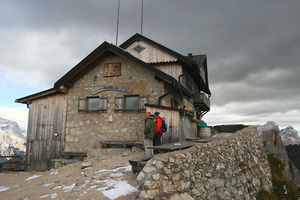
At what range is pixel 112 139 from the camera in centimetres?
1147

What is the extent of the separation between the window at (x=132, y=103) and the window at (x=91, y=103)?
49.0 inches

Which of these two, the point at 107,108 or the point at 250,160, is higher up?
the point at 107,108

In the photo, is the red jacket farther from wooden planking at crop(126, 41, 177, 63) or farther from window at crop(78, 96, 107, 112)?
wooden planking at crop(126, 41, 177, 63)

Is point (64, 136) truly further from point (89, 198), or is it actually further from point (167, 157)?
point (167, 157)

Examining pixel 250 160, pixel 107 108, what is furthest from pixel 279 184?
pixel 107 108

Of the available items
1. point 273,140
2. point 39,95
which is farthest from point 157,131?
point 273,140

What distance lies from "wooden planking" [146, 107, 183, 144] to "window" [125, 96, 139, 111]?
6.45 feet

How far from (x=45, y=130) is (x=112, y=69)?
5.41 meters

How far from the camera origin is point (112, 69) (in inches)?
482

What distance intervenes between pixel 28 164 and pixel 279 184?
13.6 metres

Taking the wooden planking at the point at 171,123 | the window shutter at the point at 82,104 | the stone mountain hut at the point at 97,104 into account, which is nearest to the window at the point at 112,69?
the stone mountain hut at the point at 97,104

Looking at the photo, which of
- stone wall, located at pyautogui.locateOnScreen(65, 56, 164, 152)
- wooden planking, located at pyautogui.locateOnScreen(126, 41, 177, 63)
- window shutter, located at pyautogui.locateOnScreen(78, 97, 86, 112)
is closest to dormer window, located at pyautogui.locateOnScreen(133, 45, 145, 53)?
wooden planking, located at pyautogui.locateOnScreen(126, 41, 177, 63)

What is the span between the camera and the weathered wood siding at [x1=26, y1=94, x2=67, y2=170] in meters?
12.6

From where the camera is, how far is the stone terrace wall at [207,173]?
4.36 metres
